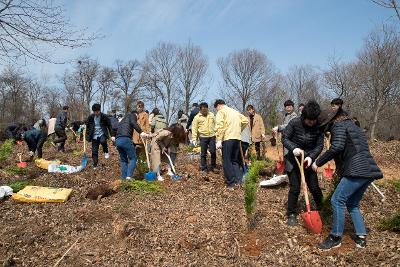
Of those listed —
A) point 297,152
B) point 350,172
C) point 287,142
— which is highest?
point 287,142

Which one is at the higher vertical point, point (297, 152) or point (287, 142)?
point (287, 142)

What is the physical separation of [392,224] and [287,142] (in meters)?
1.63

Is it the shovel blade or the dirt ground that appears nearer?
the dirt ground

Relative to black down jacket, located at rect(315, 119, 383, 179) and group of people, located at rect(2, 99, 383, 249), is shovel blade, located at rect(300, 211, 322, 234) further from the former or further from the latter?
black down jacket, located at rect(315, 119, 383, 179)

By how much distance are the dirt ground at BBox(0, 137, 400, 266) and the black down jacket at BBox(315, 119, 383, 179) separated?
863 millimetres

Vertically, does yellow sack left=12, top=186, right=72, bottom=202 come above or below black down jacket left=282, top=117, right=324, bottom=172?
below

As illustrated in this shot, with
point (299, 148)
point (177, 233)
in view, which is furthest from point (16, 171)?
point (299, 148)

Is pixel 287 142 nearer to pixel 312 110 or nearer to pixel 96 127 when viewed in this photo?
pixel 312 110

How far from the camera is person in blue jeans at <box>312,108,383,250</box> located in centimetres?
414

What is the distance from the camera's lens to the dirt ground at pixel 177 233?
167 inches

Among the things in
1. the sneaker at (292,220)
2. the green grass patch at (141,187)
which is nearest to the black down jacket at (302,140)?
the sneaker at (292,220)

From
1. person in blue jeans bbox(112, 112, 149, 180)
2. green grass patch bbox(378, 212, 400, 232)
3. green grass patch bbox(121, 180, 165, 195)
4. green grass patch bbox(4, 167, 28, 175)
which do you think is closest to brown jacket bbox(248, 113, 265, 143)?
person in blue jeans bbox(112, 112, 149, 180)

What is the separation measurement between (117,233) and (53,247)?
0.82 m

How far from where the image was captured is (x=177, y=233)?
5004 millimetres
